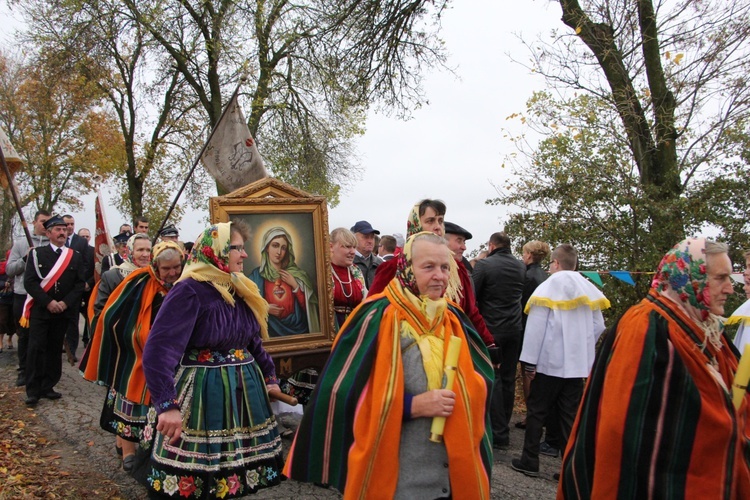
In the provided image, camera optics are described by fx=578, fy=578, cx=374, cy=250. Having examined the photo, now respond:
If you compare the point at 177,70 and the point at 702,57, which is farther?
the point at 177,70

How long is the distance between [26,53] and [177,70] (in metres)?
3.88

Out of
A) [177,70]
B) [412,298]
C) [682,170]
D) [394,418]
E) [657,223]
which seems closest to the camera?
[394,418]

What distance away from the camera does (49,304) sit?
6707mm

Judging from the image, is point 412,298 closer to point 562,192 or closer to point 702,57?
point 562,192

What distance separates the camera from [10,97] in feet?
80.5

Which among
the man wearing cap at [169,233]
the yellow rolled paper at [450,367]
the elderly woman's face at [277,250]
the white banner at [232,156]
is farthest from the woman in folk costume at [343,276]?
the yellow rolled paper at [450,367]

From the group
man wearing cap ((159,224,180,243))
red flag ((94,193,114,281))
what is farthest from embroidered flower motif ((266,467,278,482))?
red flag ((94,193,114,281))

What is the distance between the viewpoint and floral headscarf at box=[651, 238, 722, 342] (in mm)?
2484

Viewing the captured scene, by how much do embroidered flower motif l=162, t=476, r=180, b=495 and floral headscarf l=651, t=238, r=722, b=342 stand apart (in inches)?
102

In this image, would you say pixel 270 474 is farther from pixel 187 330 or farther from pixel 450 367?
pixel 450 367

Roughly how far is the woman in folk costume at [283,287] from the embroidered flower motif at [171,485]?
7.11 feet

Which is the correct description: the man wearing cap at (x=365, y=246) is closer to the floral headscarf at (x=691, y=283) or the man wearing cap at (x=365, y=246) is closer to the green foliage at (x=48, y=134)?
the floral headscarf at (x=691, y=283)

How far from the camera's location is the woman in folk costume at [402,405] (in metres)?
2.41

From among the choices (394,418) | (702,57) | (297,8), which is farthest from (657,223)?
(297,8)
